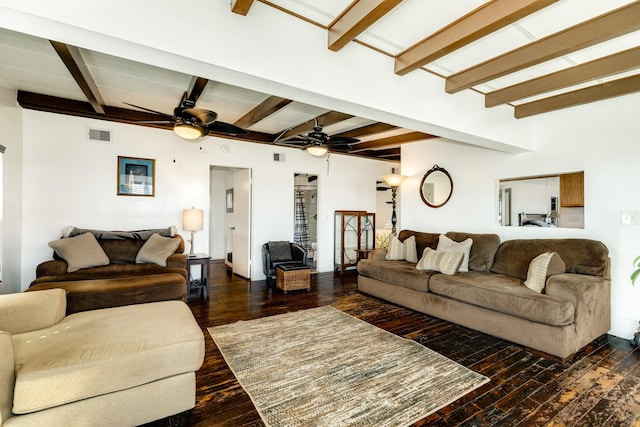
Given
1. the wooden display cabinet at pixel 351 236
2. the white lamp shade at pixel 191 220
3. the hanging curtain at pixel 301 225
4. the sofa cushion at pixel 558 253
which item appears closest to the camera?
the sofa cushion at pixel 558 253

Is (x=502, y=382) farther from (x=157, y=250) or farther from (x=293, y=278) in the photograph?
(x=157, y=250)

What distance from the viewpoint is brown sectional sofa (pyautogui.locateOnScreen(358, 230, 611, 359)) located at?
8.67ft

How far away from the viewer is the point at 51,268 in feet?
11.2

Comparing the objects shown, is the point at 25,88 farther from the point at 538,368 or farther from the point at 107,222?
the point at 538,368

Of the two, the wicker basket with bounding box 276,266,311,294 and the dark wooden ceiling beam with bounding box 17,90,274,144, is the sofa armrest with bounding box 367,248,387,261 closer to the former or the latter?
the wicker basket with bounding box 276,266,311,294

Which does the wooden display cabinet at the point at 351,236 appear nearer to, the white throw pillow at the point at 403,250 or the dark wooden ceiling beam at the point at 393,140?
the dark wooden ceiling beam at the point at 393,140

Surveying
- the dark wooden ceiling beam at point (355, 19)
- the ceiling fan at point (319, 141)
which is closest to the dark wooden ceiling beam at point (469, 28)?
the dark wooden ceiling beam at point (355, 19)

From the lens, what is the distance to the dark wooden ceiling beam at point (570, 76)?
2367 mm

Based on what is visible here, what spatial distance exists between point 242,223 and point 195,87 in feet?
10.2

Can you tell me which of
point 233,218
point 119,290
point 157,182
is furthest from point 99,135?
point 233,218

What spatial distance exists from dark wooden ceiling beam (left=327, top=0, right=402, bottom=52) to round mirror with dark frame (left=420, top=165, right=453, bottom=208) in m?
3.38

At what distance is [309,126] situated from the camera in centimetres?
475

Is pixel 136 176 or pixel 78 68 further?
pixel 136 176

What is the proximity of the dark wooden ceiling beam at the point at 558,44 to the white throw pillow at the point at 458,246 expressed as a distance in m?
2.08
